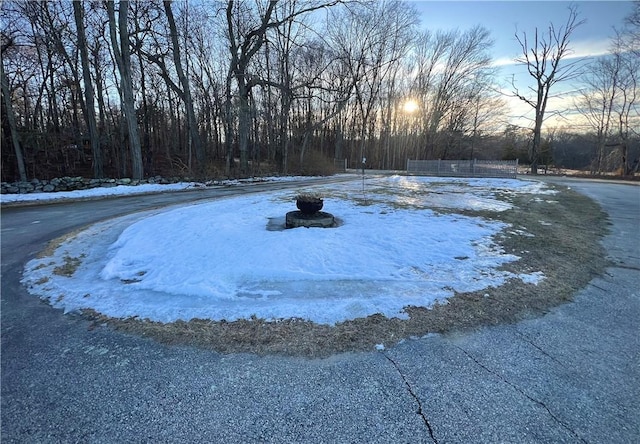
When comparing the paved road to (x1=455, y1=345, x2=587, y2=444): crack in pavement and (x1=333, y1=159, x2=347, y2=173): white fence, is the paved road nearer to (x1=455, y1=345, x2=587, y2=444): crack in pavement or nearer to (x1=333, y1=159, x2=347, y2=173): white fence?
(x1=455, y1=345, x2=587, y2=444): crack in pavement

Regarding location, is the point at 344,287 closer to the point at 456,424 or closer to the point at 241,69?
the point at 456,424

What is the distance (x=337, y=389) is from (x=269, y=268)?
229 cm

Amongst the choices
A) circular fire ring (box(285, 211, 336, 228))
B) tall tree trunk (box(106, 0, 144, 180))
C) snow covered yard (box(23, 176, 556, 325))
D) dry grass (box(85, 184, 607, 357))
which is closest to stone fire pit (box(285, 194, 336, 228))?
circular fire ring (box(285, 211, 336, 228))

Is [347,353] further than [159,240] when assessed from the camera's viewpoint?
No

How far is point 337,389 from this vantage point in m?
2.09

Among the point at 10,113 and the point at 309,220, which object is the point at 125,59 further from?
→ the point at 309,220

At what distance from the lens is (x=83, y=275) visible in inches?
170

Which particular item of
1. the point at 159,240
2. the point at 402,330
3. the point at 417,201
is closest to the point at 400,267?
the point at 402,330

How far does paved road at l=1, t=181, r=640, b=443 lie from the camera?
1770mm

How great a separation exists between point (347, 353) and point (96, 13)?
80.0ft

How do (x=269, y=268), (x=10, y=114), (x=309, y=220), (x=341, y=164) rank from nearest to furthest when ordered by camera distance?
(x=269, y=268)
(x=309, y=220)
(x=10, y=114)
(x=341, y=164)

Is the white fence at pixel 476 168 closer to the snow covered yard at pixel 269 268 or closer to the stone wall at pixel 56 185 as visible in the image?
the snow covered yard at pixel 269 268

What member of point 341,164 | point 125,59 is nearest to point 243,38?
point 125,59

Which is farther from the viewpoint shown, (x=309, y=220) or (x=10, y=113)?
(x=10, y=113)
